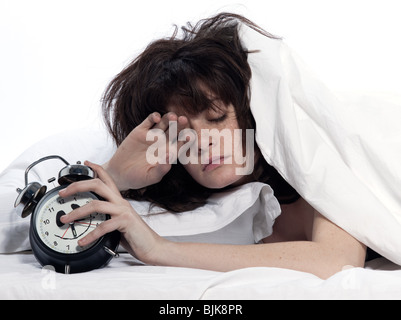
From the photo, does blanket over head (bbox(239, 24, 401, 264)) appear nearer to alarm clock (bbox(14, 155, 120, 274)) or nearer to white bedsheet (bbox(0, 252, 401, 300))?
white bedsheet (bbox(0, 252, 401, 300))

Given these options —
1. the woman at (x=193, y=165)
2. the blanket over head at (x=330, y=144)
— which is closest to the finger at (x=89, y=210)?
the woman at (x=193, y=165)

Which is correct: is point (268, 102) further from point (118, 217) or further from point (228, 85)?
point (118, 217)

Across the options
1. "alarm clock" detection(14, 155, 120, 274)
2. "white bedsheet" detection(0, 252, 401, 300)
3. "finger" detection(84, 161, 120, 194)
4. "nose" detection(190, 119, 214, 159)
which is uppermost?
"nose" detection(190, 119, 214, 159)

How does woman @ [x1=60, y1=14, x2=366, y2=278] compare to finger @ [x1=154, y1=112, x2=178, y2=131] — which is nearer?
woman @ [x1=60, y1=14, x2=366, y2=278]

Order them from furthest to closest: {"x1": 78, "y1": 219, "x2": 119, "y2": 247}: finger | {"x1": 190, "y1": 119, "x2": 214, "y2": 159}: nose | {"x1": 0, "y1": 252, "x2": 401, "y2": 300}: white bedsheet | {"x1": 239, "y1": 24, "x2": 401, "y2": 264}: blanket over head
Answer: {"x1": 190, "y1": 119, "x2": 214, "y2": 159}: nose < {"x1": 239, "y1": 24, "x2": 401, "y2": 264}: blanket over head < {"x1": 78, "y1": 219, "x2": 119, "y2": 247}: finger < {"x1": 0, "y1": 252, "x2": 401, "y2": 300}: white bedsheet

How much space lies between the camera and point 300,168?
153cm

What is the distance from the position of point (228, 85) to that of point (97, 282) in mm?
640

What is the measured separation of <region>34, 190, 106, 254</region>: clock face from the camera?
1.38m

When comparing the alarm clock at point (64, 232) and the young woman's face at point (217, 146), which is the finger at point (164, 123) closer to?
the young woman's face at point (217, 146)

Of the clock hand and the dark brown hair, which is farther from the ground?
the dark brown hair

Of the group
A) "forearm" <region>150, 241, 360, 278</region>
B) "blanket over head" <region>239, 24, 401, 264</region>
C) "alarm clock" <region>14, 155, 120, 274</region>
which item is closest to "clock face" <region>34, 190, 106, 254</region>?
"alarm clock" <region>14, 155, 120, 274</region>

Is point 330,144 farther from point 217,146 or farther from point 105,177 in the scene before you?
point 105,177

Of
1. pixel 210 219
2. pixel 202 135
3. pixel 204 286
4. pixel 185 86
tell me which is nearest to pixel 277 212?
pixel 210 219
